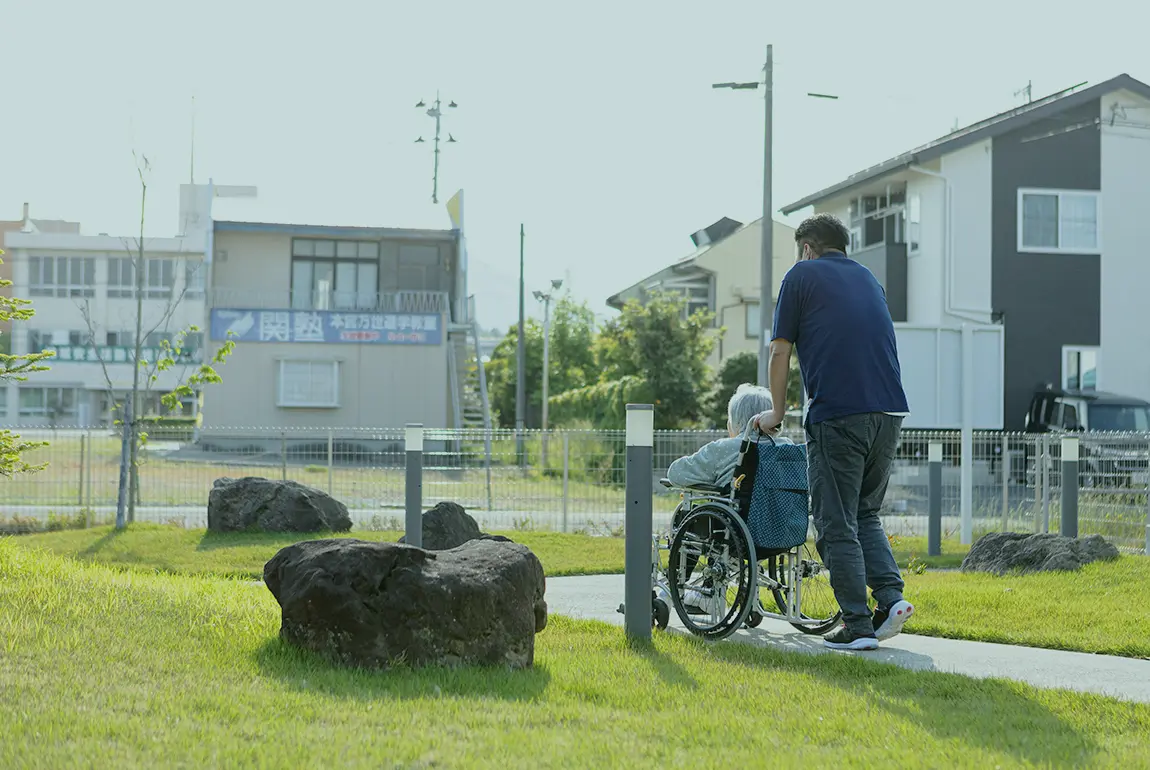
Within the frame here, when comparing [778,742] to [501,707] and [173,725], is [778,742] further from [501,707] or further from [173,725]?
[173,725]

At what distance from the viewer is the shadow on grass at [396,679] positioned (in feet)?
15.8

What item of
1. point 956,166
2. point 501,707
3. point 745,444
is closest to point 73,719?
point 501,707

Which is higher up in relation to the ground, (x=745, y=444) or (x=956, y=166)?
(x=956, y=166)

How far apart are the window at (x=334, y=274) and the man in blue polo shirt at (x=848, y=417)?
3431 centimetres

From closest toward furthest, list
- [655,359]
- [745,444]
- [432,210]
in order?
[745,444], [655,359], [432,210]

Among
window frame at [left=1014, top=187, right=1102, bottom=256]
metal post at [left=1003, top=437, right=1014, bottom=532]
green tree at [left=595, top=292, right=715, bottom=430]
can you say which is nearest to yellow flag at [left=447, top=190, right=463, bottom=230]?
green tree at [left=595, top=292, right=715, bottom=430]

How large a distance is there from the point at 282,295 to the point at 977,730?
37.2 metres

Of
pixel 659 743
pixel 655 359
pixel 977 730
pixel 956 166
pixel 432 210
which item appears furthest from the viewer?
pixel 432 210

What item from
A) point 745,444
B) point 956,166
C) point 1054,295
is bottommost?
point 745,444

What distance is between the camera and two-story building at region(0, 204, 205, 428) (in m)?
56.1

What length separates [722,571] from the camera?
6.67m

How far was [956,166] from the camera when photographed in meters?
30.1

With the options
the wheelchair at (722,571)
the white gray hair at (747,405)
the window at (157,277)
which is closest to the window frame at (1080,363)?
the wheelchair at (722,571)

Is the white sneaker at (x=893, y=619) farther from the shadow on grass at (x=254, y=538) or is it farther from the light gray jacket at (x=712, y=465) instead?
the shadow on grass at (x=254, y=538)
